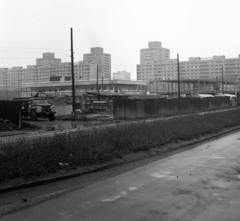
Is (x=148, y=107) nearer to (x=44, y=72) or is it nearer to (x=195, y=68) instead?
(x=195, y=68)

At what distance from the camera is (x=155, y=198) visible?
21.6ft

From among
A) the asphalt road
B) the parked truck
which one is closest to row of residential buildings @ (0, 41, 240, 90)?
the parked truck

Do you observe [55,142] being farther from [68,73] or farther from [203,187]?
[68,73]

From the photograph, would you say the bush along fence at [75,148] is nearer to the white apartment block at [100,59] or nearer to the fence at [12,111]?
the fence at [12,111]

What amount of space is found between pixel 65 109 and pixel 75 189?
108 ft

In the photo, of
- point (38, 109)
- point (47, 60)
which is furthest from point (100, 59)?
point (38, 109)

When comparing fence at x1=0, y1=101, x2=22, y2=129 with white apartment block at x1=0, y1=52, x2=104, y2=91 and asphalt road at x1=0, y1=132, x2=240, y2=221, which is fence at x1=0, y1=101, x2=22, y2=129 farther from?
white apartment block at x1=0, y1=52, x2=104, y2=91

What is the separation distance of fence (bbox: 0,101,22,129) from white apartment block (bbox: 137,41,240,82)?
13111 cm

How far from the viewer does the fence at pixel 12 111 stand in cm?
2332

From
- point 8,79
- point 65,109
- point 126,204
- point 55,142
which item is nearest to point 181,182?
point 126,204

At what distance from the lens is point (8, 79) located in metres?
182

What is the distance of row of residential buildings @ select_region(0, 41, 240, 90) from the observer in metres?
161

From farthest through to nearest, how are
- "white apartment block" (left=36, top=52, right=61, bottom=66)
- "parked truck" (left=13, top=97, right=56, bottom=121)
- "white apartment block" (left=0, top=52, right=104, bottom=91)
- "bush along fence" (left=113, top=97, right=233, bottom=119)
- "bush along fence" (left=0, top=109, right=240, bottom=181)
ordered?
1. "white apartment block" (left=36, top=52, right=61, bottom=66)
2. "white apartment block" (left=0, top=52, right=104, bottom=91)
3. "bush along fence" (left=113, top=97, right=233, bottom=119)
4. "parked truck" (left=13, top=97, right=56, bottom=121)
5. "bush along fence" (left=0, top=109, right=240, bottom=181)

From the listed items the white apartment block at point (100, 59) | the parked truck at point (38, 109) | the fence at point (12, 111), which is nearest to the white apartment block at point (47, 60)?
the white apartment block at point (100, 59)
